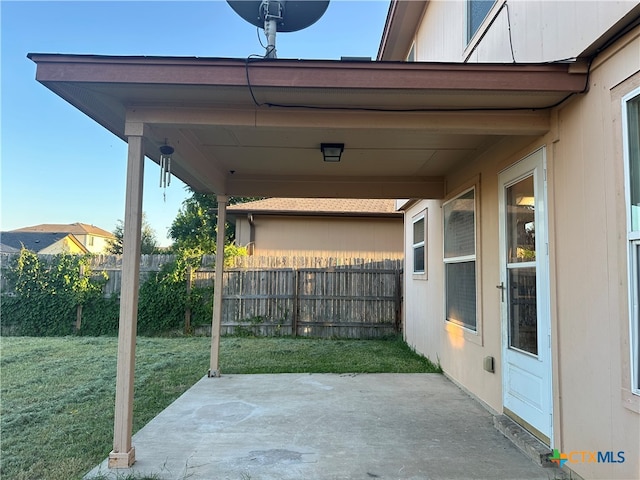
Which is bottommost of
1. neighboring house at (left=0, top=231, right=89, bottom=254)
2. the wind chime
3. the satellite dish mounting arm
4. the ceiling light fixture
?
the wind chime

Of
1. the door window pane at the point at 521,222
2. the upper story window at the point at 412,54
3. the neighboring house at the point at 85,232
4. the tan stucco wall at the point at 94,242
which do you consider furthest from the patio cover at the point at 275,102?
the tan stucco wall at the point at 94,242

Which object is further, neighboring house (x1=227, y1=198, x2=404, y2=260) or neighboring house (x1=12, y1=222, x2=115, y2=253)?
neighboring house (x1=12, y1=222, x2=115, y2=253)

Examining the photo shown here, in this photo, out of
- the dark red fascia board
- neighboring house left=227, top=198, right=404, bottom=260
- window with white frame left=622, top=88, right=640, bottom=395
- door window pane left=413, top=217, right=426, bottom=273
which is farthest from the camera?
neighboring house left=227, top=198, right=404, bottom=260

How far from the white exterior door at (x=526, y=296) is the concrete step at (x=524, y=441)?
6cm

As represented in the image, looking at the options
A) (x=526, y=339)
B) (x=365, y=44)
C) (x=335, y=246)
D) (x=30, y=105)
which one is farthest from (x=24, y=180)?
(x=526, y=339)

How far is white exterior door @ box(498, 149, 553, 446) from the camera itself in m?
3.13

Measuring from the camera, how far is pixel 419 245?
24.2ft

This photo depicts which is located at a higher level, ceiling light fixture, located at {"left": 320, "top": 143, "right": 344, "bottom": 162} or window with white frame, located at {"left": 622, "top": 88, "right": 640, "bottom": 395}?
ceiling light fixture, located at {"left": 320, "top": 143, "right": 344, "bottom": 162}

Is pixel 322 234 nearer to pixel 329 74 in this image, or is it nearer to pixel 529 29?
pixel 529 29

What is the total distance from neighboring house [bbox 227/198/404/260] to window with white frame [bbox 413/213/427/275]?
437cm

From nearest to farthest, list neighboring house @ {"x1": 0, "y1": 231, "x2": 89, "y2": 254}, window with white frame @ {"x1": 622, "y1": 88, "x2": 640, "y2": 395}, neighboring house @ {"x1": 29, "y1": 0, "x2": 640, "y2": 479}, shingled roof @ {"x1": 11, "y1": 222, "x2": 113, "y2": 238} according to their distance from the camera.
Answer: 1. window with white frame @ {"x1": 622, "y1": 88, "x2": 640, "y2": 395}
2. neighboring house @ {"x1": 29, "y1": 0, "x2": 640, "y2": 479}
3. neighboring house @ {"x1": 0, "y1": 231, "x2": 89, "y2": 254}
4. shingled roof @ {"x1": 11, "y1": 222, "x2": 113, "y2": 238}

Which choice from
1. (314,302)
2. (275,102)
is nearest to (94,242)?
(314,302)

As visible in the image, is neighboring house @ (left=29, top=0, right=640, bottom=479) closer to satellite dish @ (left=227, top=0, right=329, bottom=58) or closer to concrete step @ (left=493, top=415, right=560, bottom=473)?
concrete step @ (left=493, top=415, right=560, bottom=473)

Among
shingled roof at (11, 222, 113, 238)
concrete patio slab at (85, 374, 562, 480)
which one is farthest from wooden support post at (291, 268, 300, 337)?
shingled roof at (11, 222, 113, 238)
